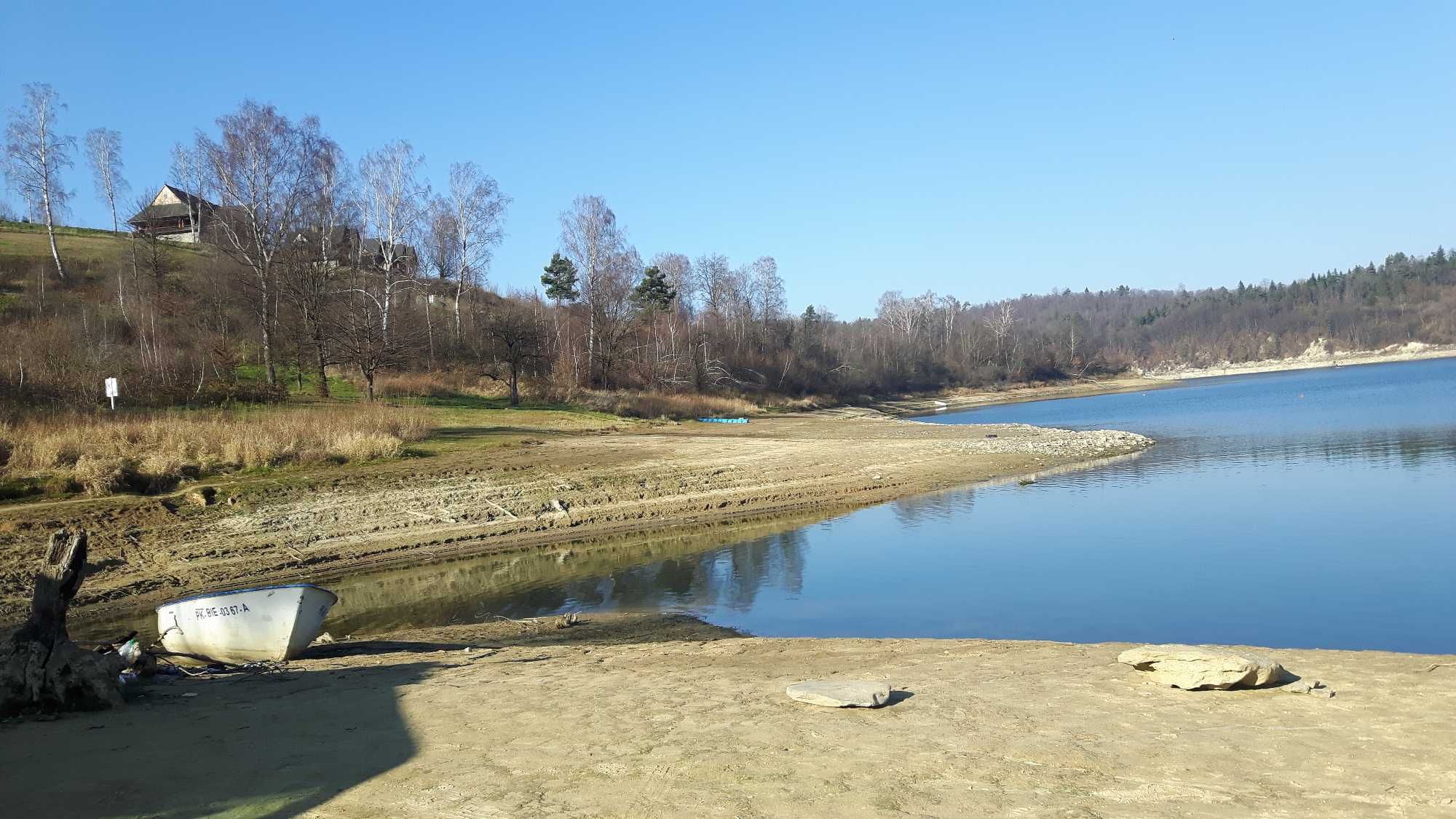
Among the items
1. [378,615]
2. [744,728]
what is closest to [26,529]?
[378,615]

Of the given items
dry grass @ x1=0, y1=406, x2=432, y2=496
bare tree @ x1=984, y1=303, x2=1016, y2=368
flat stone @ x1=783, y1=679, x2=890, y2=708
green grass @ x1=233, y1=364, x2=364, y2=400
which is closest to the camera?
flat stone @ x1=783, y1=679, x2=890, y2=708

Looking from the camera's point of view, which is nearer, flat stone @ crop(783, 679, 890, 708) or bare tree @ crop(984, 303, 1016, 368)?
flat stone @ crop(783, 679, 890, 708)

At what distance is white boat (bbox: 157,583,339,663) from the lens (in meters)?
11.5

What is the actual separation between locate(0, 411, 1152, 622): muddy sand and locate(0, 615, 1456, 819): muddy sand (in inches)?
401

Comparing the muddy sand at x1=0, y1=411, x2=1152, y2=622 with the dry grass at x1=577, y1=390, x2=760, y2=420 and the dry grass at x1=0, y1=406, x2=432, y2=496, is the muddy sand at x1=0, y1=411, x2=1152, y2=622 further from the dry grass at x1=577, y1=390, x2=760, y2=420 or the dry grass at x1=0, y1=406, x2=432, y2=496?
the dry grass at x1=577, y1=390, x2=760, y2=420

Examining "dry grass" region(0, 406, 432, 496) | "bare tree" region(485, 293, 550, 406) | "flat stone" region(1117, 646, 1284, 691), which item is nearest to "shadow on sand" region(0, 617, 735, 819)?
"flat stone" region(1117, 646, 1284, 691)

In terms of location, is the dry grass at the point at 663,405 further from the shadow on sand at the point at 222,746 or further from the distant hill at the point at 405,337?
the shadow on sand at the point at 222,746

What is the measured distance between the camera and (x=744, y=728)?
7.32 metres

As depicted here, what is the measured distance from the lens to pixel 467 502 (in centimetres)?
2352

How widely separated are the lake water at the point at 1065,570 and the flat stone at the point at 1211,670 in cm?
436

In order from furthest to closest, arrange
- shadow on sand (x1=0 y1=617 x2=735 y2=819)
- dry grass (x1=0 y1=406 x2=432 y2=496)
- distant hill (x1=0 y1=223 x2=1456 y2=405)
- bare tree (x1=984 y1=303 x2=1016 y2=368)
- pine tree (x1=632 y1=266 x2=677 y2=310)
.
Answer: bare tree (x1=984 y1=303 x2=1016 y2=368) → pine tree (x1=632 y1=266 x2=677 y2=310) → distant hill (x1=0 y1=223 x2=1456 y2=405) → dry grass (x1=0 y1=406 x2=432 y2=496) → shadow on sand (x1=0 y1=617 x2=735 y2=819)

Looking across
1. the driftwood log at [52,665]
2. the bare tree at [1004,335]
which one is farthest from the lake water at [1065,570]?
the bare tree at [1004,335]

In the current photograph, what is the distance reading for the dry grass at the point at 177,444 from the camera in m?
21.3

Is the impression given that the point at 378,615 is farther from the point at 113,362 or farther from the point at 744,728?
the point at 113,362
